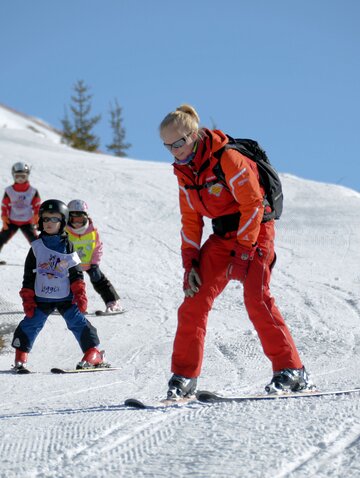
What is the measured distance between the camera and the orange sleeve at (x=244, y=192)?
15.7 feet

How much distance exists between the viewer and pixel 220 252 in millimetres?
5039

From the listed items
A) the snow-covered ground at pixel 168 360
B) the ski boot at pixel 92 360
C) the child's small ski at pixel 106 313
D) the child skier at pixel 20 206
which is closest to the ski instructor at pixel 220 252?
the snow-covered ground at pixel 168 360

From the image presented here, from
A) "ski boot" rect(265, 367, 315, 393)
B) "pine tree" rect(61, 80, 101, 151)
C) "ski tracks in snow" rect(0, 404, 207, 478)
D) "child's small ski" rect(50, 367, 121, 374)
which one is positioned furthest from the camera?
"pine tree" rect(61, 80, 101, 151)

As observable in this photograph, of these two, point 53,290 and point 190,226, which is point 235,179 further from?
point 53,290

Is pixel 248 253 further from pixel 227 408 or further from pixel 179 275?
pixel 179 275

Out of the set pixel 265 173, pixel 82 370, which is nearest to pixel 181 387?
pixel 265 173

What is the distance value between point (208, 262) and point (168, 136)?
826 mm

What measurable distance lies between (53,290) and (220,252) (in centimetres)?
286

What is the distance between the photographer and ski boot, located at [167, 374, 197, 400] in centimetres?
484

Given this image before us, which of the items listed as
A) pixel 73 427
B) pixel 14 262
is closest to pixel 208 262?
pixel 73 427

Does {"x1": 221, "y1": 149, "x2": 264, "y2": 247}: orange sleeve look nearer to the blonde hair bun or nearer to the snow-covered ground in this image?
the blonde hair bun

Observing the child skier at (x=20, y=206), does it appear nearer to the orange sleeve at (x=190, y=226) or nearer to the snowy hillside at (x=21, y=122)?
the orange sleeve at (x=190, y=226)

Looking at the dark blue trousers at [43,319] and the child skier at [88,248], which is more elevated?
the child skier at [88,248]

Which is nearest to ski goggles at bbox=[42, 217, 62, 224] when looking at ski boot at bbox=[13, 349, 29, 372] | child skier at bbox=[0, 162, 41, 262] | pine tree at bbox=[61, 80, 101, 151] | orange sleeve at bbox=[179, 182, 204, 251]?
ski boot at bbox=[13, 349, 29, 372]
